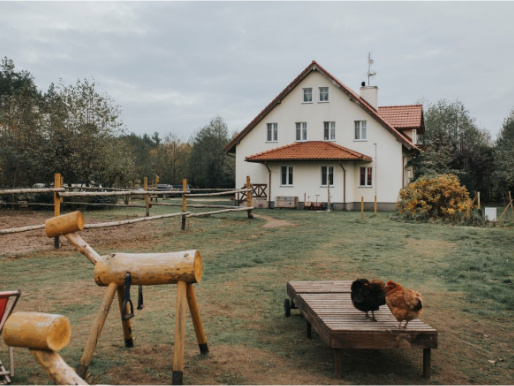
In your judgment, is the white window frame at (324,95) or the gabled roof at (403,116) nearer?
the white window frame at (324,95)

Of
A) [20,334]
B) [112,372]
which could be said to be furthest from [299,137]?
[20,334]

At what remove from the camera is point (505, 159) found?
3791 cm

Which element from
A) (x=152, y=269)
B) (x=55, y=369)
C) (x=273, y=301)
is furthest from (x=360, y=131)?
(x=55, y=369)

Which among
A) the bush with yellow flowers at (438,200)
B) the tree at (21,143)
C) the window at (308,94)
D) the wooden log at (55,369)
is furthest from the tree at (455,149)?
the wooden log at (55,369)

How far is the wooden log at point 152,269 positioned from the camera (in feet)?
14.2

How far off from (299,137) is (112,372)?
90.9 ft

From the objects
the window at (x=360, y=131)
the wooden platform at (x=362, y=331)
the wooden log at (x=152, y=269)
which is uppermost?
the window at (x=360, y=131)

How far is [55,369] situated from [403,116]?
3388 cm

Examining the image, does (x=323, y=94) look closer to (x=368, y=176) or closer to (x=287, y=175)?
(x=287, y=175)

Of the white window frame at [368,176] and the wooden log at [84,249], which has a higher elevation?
the white window frame at [368,176]

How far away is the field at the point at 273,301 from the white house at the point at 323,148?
1351cm

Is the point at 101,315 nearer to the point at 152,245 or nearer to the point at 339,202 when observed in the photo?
the point at 152,245

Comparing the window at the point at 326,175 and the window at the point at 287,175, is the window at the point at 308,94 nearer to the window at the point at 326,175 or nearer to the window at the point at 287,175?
the window at the point at 287,175

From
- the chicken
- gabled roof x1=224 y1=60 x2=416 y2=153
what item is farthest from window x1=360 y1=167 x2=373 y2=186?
the chicken
